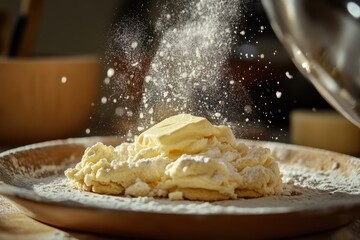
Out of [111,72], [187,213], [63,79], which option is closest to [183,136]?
[187,213]

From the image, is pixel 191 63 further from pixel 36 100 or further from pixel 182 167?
pixel 36 100

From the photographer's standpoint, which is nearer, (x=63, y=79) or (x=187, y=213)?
(x=187, y=213)

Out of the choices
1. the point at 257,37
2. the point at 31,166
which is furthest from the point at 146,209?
the point at 257,37

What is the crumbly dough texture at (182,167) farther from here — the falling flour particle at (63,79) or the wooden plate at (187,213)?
the falling flour particle at (63,79)

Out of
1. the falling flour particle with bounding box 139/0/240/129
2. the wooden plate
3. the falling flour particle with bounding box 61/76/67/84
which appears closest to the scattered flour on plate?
the wooden plate

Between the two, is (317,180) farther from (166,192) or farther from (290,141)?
(290,141)

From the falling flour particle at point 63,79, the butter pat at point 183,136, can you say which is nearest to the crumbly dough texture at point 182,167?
the butter pat at point 183,136
